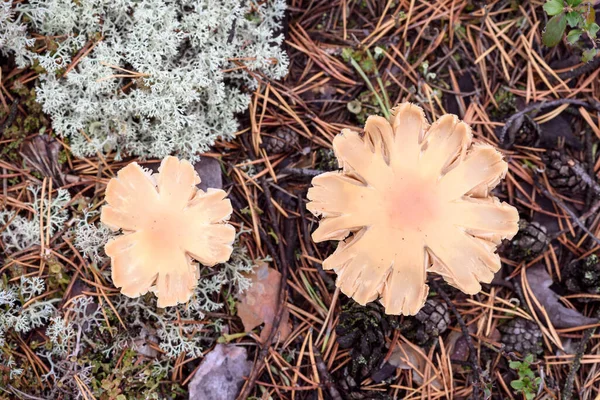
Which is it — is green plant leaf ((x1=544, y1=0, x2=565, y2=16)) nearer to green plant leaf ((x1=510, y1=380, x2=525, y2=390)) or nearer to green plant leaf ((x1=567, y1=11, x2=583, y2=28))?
green plant leaf ((x1=567, y1=11, x2=583, y2=28))

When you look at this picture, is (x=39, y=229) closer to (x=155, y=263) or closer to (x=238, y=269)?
(x=155, y=263)

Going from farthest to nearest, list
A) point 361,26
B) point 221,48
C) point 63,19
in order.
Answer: point 361,26 → point 221,48 → point 63,19

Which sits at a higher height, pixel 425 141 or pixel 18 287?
pixel 425 141

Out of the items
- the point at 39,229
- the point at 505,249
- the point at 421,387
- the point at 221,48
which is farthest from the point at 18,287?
the point at 505,249

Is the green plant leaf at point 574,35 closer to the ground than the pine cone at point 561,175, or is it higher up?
higher up

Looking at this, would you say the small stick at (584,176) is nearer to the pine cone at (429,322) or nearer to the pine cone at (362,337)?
the pine cone at (429,322)

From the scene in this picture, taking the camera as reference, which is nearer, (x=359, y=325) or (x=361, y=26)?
(x=359, y=325)

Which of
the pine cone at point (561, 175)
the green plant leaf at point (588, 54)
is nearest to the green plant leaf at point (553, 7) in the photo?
the green plant leaf at point (588, 54)
